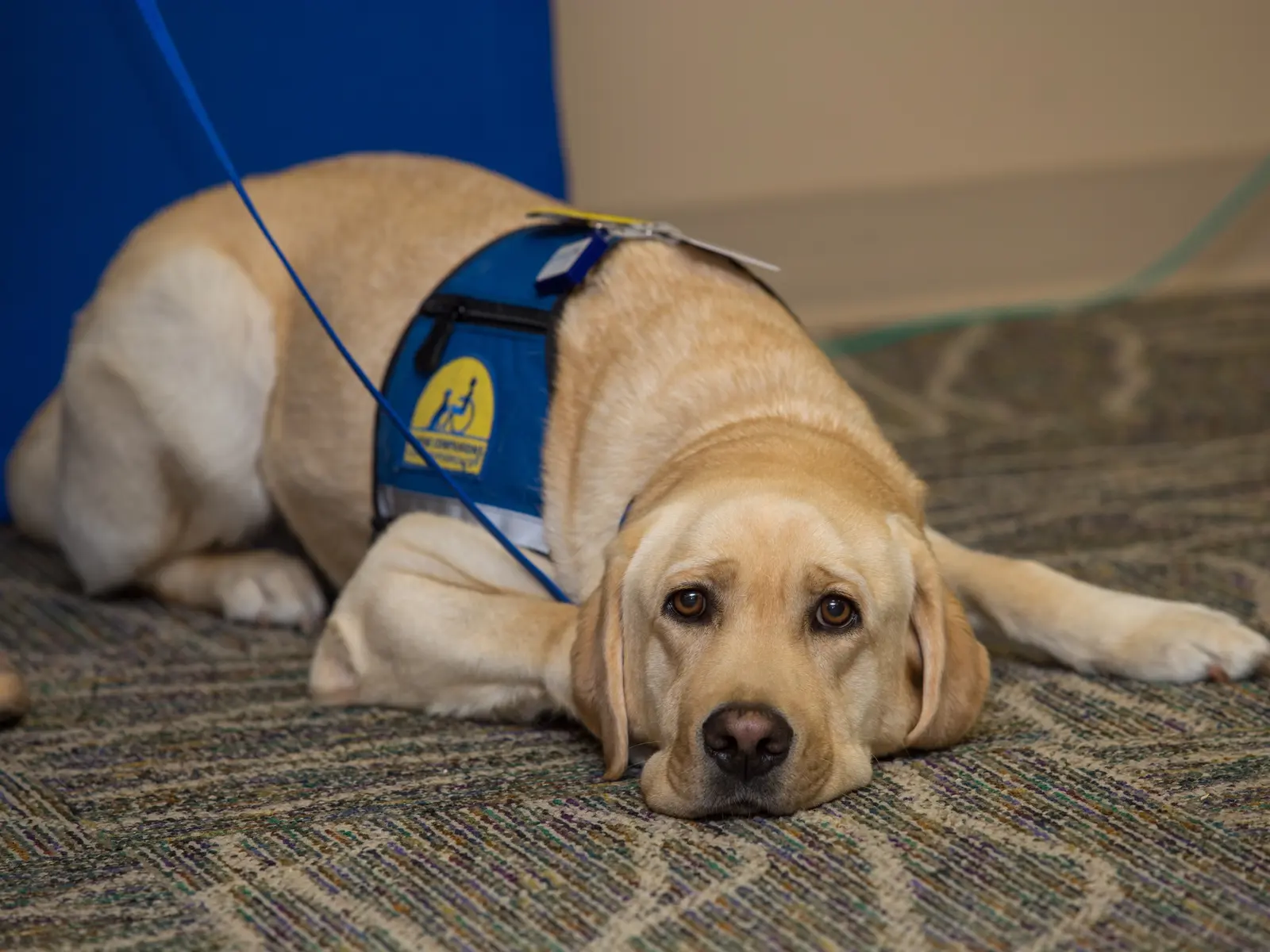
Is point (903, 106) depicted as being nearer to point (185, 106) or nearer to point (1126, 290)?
point (1126, 290)

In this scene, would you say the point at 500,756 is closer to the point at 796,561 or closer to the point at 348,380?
the point at 796,561

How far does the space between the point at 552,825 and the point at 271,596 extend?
129 centimetres

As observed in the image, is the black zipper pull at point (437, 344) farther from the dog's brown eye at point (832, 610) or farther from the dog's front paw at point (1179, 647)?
the dog's front paw at point (1179, 647)

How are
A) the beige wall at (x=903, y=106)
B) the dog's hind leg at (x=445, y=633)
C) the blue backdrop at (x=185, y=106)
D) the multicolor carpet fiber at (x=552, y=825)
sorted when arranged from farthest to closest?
the beige wall at (x=903, y=106) < the blue backdrop at (x=185, y=106) < the dog's hind leg at (x=445, y=633) < the multicolor carpet fiber at (x=552, y=825)

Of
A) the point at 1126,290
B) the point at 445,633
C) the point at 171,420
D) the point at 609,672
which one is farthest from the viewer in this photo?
the point at 1126,290

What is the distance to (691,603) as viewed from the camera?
2.14m

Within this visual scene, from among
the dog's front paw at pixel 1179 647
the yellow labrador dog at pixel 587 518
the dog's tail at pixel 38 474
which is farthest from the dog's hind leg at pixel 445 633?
the dog's tail at pixel 38 474

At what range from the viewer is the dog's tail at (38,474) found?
346cm

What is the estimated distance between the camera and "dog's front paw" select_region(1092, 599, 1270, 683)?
2.55 metres

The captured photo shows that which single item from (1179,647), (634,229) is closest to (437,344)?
(634,229)

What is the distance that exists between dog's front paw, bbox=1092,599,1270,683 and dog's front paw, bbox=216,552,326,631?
1.60 meters

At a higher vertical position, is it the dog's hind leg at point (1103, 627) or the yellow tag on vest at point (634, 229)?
the yellow tag on vest at point (634, 229)

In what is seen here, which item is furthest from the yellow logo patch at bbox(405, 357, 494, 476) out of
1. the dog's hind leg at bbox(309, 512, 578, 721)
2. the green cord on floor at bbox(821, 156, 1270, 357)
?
the green cord on floor at bbox(821, 156, 1270, 357)

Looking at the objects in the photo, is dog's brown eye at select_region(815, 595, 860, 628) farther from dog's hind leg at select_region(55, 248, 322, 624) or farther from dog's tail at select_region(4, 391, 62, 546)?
dog's tail at select_region(4, 391, 62, 546)
